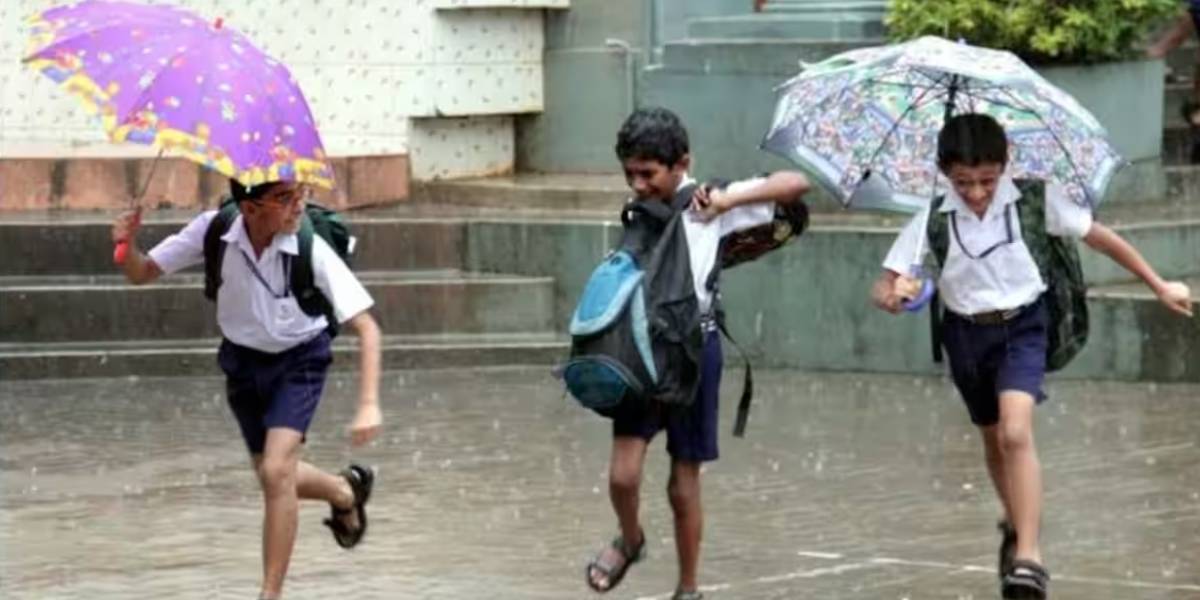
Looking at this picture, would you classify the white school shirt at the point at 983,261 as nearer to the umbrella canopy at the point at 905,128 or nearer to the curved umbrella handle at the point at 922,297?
the curved umbrella handle at the point at 922,297

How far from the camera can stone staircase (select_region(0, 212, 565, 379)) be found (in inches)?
588

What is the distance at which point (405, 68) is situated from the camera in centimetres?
1745

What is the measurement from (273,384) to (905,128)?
223 cm

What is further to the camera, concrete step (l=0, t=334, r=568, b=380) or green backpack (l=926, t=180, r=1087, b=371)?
concrete step (l=0, t=334, r=568, b=380)

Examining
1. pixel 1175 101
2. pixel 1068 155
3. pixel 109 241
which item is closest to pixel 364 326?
pixel 1068 155

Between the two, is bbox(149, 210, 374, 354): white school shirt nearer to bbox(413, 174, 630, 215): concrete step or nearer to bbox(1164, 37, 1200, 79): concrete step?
bbox(413, 174, 630, 215): concrete step

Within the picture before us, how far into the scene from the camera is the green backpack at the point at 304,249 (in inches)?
326

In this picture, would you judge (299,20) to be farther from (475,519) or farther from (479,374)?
(475,519)

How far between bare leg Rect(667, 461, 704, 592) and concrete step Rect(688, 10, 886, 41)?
322 inches

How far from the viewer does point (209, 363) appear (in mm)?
14914

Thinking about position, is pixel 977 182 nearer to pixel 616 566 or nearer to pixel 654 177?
pixel 654 177

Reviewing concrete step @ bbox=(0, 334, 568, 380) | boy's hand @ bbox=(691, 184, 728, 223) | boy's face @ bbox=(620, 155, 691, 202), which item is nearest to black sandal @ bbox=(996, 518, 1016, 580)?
boy's hand @ bbox=(691, 184, 728, 223)

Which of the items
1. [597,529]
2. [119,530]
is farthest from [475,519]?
[119,530]

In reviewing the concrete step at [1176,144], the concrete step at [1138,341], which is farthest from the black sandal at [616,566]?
the concrete step at [1176,144]
